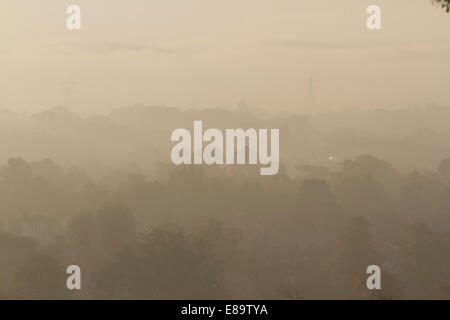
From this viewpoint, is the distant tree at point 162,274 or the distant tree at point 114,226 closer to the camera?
the distant tree at point 162,274

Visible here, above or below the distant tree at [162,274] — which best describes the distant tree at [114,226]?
above

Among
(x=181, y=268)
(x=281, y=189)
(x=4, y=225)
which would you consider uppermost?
(x=281, y=189)

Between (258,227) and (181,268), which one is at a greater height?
(258,227)

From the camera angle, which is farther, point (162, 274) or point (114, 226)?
point (114, 226)

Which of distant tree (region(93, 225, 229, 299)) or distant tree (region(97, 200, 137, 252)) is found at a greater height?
distant tree (region(97, 200, 137, 252))

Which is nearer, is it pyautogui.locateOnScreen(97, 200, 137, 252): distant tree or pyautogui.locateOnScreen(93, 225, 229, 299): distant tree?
pyautogui.locateOnScreen(93, 225, 229, 299): distant tree

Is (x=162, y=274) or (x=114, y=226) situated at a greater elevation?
(x=114, y=226)

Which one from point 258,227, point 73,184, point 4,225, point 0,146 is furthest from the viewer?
point 0,146

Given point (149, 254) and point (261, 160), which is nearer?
point (149, 254)
